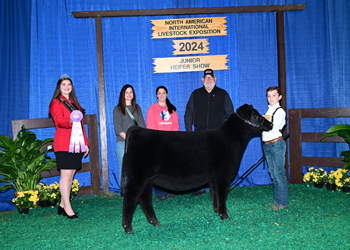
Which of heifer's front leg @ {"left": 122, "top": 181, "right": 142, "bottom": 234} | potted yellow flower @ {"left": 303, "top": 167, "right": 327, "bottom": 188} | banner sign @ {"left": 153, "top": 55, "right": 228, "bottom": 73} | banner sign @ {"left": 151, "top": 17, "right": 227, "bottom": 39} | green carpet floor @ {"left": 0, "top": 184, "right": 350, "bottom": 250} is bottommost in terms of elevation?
green carpet floor @ {"left": 0, "top": 184, "right": 350, "bottom": 250}

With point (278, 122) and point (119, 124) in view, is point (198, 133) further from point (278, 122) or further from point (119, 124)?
point (119, 124)

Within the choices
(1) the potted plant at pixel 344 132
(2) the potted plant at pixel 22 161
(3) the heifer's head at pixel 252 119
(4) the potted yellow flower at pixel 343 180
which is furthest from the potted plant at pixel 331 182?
(2) the potted plant at pixel 22 161

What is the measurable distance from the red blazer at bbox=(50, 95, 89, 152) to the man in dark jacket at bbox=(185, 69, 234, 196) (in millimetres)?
2056

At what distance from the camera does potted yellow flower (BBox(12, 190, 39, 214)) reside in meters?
4.21

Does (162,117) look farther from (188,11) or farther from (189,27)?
(188,11)

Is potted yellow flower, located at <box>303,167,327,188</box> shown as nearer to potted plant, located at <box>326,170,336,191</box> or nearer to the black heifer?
potted plant, located at <box>326,170,336,191</box>

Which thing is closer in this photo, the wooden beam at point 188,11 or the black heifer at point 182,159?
the black heifer at point 182,159

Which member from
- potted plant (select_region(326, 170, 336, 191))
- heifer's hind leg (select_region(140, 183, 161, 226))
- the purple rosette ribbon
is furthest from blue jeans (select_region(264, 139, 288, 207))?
the purple rosette ribbon

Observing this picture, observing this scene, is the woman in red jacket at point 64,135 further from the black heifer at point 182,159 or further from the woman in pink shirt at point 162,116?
the woman in pink shirt at point 162,116

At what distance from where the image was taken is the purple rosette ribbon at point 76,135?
3.56 meters

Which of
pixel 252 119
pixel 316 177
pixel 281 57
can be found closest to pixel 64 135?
pixel 252 119

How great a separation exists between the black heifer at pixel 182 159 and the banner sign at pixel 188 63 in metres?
2.13

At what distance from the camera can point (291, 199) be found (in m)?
4.40

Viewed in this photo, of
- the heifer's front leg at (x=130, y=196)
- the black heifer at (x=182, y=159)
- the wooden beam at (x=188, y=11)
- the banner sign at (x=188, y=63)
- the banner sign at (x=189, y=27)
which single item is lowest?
the heifer's front leg at (x=130, y=196)
